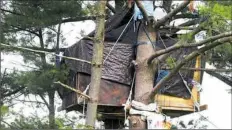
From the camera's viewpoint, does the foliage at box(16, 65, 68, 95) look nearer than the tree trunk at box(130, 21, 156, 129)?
No

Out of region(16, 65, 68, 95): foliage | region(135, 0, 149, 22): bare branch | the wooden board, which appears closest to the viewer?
region(135, 0, 149, 22): bare branch

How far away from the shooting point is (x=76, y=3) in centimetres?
823

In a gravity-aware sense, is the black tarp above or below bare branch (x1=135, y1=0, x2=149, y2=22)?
below

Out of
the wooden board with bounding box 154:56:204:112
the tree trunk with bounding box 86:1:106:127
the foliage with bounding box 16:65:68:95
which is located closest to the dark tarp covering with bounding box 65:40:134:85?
the wooden board with bounding box 154:56:204:112

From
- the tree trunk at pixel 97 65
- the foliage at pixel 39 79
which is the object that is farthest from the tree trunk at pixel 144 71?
the foliage at pixel 39 79

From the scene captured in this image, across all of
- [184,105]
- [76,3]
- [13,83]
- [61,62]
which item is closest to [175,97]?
[184,105]

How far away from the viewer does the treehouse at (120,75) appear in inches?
253

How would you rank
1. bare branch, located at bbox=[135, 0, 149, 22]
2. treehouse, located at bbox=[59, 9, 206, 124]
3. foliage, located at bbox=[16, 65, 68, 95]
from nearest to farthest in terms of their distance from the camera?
bare branch, located at bbox=[135, 0, 149, 22]
treehouse, located at bbox=[59, 9, 206, 124]
foliage, located at bbox=[16, 65, 68, 95]

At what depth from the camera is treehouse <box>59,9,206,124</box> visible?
→ 644 centimetres

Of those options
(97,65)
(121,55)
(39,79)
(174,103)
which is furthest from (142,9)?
(39,79)

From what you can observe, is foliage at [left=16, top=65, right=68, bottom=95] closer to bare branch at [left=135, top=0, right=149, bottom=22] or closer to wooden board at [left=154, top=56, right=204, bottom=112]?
wooden board at [left=154, top=56, right=204, bottom=112]

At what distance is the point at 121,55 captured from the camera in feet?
21.5

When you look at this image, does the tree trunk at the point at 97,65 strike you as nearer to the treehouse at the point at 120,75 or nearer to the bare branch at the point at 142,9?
the bare branch at the point at 142,9

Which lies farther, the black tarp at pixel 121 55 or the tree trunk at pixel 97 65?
the black tarp at pixel 121 55
